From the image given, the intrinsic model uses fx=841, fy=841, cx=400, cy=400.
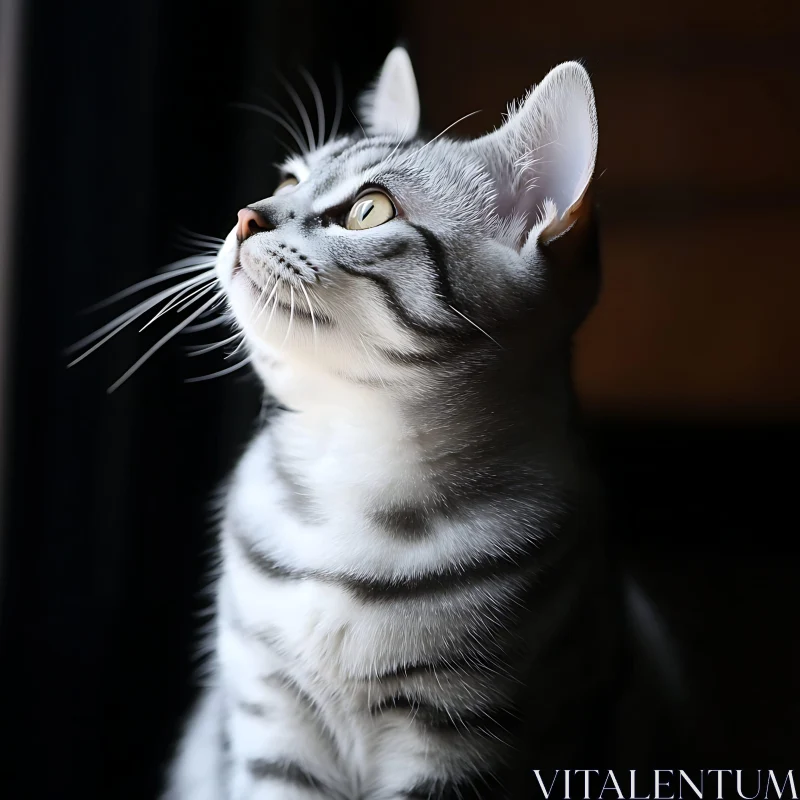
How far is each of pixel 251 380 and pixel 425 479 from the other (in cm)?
20

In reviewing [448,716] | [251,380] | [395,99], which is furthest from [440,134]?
[448,716]

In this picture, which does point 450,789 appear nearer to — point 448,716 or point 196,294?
point 448,716

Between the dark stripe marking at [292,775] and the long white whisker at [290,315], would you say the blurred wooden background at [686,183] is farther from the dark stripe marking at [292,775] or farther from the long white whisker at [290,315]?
the dark stripe marking at [292,775]

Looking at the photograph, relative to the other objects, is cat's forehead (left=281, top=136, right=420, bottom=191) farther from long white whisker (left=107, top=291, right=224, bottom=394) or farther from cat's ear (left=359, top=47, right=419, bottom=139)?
long white whisker (left=107, top=291, right=224, bottom=394)

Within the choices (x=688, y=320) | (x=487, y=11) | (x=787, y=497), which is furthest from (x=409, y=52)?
(x=787, y=497)

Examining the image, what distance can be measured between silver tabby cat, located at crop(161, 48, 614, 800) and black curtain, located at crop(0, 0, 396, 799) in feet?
0.37

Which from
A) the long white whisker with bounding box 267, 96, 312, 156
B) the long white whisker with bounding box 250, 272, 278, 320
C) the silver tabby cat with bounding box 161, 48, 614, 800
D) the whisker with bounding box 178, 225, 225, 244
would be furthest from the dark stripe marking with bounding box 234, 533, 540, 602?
the long white whisker with bounding box 267, 96, 312, 156

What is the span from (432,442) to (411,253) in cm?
15

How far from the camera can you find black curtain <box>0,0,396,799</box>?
2.48 ft

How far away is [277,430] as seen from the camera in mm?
714

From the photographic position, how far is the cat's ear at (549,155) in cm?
Result: 62

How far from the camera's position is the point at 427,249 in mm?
627

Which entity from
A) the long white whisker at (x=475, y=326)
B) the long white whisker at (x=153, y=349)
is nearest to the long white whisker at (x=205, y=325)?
the long white whisker at (x=153, y=349)

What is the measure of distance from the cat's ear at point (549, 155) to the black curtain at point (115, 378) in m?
0.17
